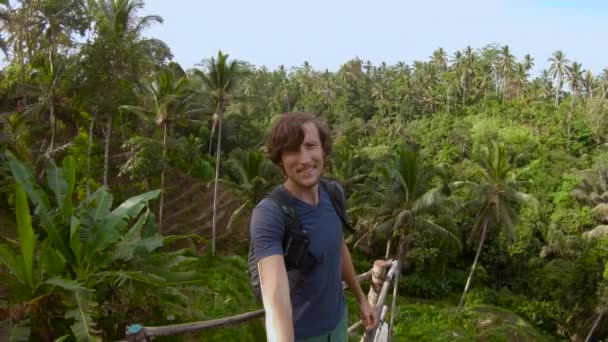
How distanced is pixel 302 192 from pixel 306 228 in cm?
15

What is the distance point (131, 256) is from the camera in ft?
17.8

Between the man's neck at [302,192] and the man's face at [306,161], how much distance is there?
0.11 ft

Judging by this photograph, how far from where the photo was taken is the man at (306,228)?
1638 mm

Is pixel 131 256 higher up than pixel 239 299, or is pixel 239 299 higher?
pixel 131 256

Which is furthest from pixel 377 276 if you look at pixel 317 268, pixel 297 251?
pixel 297 251

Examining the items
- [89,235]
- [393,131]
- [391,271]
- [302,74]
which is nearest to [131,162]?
[89,235]

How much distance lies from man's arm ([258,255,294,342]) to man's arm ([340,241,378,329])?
0.75 metres

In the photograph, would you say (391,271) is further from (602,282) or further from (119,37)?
(602,282)

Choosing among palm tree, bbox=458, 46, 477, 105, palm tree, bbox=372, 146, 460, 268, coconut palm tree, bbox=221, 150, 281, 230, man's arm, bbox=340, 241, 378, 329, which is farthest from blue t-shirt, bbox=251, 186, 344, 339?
palm tree, bbox=458, 46, 477, 105

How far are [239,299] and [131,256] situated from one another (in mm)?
3573

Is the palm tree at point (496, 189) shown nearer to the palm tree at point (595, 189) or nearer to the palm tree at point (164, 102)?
the palm tree at point (595, 189)

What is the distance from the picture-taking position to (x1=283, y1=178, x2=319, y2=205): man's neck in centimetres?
185

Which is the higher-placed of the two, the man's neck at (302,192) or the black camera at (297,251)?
the man's neck at (302,192)

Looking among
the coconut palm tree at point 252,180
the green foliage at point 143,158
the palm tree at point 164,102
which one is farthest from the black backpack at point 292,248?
the coconut palm tree at point 252,180
